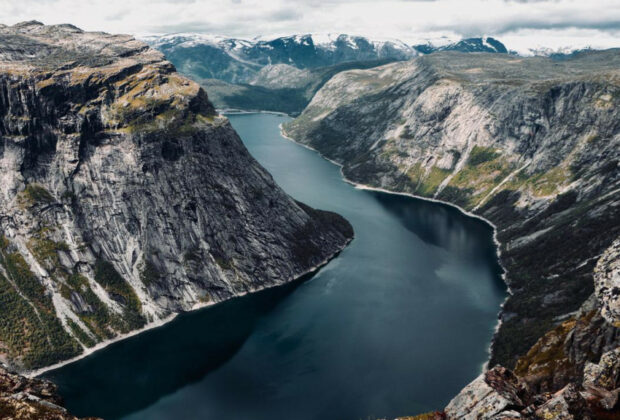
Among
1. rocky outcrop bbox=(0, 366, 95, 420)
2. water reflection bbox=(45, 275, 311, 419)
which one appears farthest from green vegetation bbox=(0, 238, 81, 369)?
rocky outcrop bbox=(0, 366, 95, 420)

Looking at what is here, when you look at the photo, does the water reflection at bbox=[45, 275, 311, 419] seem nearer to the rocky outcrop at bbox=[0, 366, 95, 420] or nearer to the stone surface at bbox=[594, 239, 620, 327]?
the rocky outcrop at bbox=[0, 366, 95, 420]

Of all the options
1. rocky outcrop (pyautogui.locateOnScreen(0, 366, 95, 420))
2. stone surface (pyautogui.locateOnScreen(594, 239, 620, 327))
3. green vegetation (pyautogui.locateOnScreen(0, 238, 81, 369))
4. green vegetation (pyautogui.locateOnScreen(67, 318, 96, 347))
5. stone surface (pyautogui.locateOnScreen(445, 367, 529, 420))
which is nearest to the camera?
stone surface (pyautogui.locateOnScreen(445, 367, 529, 420))

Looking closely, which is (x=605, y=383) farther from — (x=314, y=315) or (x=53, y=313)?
(x=53, y=313)

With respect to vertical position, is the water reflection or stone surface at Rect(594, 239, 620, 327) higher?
stone surface at Rect(594, 239, 620, 327)

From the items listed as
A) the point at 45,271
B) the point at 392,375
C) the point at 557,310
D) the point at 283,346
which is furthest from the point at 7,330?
the point at 557,310

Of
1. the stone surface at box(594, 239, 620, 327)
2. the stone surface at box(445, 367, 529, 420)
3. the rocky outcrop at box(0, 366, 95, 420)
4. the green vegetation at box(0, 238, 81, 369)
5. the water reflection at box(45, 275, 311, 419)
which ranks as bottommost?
the water reflection at box(45, 275, 311, 419)

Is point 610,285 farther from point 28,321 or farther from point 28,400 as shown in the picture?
point 28,321

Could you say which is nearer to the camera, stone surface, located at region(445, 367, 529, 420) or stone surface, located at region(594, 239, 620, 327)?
stone surface, located at region(445, 367, 529, 420)

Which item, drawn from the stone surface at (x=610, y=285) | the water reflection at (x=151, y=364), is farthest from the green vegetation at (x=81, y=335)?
the stone surface at (x=610, y=285)
